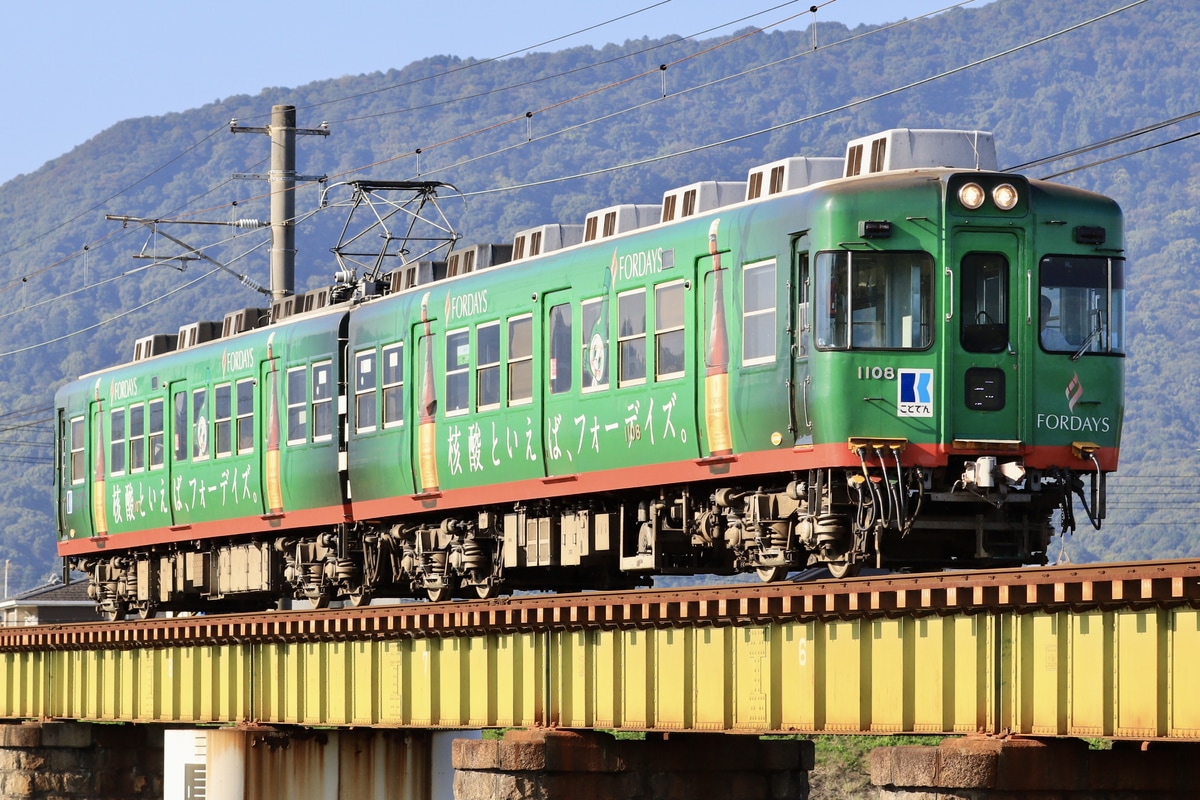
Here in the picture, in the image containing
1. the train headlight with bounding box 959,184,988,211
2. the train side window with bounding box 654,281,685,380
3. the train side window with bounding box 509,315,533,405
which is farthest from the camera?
the train side window with bounding box 509,315,533,405

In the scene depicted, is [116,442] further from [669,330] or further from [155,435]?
[669,330]

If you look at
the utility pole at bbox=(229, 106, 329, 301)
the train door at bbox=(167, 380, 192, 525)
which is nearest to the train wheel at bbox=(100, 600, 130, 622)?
the train door at bbox=(167, 380, 192, 525)

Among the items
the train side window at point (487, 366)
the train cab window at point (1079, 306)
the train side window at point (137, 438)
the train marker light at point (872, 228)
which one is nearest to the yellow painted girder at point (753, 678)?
the train side window at point (487, 366)

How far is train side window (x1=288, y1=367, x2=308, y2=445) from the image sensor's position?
103ft

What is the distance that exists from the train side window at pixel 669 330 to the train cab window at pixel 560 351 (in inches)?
69.9

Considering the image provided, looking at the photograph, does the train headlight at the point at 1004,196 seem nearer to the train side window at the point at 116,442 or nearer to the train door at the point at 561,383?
the train door at the point at 561,383

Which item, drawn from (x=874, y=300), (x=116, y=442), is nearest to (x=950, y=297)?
(x=874, y=300)

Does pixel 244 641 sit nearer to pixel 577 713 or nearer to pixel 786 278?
pixel 577 713

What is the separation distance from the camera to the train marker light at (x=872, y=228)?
817 inches

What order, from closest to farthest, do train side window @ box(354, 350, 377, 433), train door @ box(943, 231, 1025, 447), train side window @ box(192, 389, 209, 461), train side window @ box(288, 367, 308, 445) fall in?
train door @ box(943, 231, 1025, 447), train side window @ box(354, 350, 377, 433), train side window @ box(288, 367, 308, 445), train side window @ box(192, 389, 209, 461)

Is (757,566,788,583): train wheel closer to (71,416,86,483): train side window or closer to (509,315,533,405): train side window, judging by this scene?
(509,315,533,405): train side window

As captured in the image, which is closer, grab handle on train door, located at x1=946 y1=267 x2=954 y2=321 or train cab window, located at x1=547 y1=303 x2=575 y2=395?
grab handle on train door, located at x1=946 y1=267 x2=954 y2=321

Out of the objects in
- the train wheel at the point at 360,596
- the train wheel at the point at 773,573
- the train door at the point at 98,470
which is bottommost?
the train wheel at the point at 360,596

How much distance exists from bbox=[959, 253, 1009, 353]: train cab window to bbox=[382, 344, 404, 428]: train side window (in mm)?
9743
